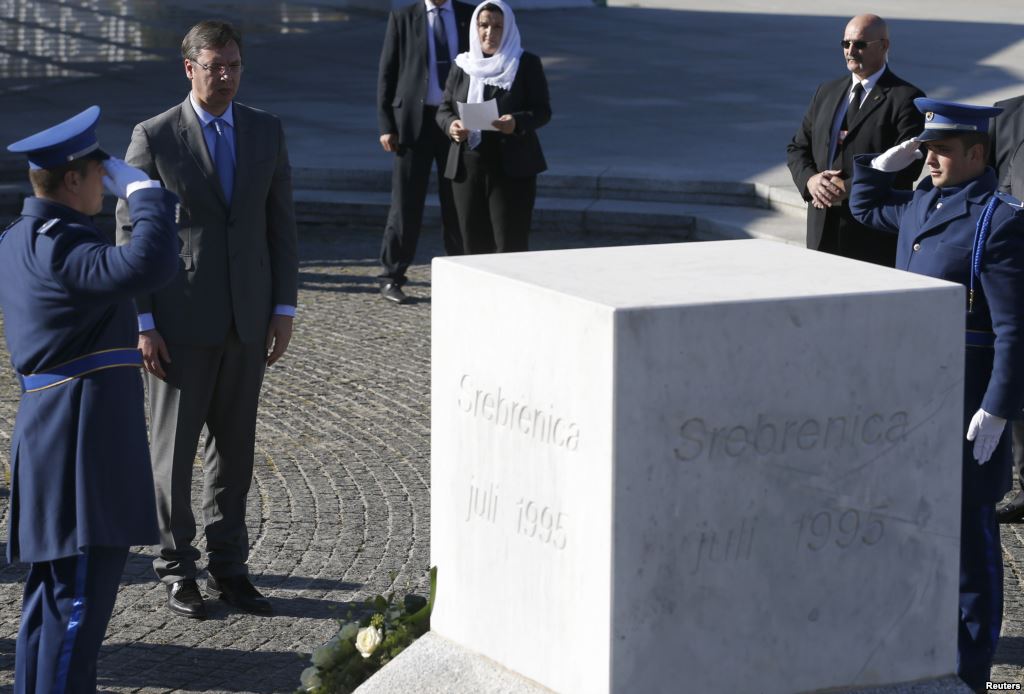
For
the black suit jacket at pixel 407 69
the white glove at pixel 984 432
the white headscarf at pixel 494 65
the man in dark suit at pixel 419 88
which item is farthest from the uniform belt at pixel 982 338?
the black suit jacket at pixel 407 69

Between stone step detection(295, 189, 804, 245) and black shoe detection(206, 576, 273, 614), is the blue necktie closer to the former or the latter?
black shoe detection(206, 576, 273, 614)

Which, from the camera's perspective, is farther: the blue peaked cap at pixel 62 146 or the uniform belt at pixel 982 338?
the uniform belt at pixel 982 338

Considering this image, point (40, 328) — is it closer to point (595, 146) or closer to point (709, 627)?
point (709, 627)

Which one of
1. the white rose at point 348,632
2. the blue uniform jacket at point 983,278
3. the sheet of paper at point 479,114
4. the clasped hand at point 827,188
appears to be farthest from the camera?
the sheet of paper at point 479,114

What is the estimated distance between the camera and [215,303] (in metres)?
4.84

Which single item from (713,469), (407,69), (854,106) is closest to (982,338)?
(713,469)

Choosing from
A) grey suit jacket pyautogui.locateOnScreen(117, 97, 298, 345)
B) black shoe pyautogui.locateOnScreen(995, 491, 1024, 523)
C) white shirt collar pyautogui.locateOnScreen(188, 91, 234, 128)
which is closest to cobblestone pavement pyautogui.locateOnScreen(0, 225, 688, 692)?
grey suit jacket pyautogui.locateOnScreen(117, 97, 298, 345)

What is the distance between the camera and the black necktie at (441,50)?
29.6 feet

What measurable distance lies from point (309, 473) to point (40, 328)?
261 centimetres

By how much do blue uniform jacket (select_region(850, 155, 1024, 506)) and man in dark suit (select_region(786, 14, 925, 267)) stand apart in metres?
2.04

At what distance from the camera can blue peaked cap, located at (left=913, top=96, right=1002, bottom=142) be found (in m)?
4.14

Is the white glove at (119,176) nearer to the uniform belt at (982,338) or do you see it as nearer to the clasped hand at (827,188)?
the uniform belt at (982,338)

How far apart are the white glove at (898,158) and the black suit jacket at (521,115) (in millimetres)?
3541

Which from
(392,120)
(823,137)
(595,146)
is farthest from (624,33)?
(823,137)
